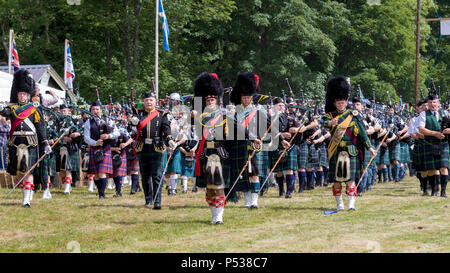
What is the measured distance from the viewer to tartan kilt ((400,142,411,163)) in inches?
685

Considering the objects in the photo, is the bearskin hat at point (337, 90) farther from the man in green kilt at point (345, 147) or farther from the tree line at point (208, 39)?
the tree line at point (208, 39)

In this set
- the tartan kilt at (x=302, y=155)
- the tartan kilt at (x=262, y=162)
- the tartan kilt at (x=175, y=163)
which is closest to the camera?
the tartan kilt at (x=262, y=162)

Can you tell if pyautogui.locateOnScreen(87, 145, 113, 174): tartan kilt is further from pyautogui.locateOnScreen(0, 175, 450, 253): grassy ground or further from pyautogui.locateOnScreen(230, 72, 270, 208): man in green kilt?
pyautogui.locateOnScreen(230, 72, 270, 208): man in green kilt

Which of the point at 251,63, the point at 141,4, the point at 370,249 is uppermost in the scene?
the point at 141,4

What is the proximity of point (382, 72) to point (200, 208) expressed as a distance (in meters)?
27.9

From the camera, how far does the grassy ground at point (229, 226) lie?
6.71m

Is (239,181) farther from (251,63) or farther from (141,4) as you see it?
(251,63)

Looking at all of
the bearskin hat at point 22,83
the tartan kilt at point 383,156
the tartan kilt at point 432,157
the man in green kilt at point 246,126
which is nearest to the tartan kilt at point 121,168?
the bearskin hat at point 22,83

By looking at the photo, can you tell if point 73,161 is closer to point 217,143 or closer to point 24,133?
point 24,133

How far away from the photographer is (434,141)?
39.1ft

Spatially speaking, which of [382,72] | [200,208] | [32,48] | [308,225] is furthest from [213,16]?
[308,225]

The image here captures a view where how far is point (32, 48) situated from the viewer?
31609 millimetres

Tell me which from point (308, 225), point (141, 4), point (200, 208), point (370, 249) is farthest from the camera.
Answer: point (141, 4)

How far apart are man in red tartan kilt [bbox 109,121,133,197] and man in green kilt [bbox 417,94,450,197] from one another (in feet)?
17.5
